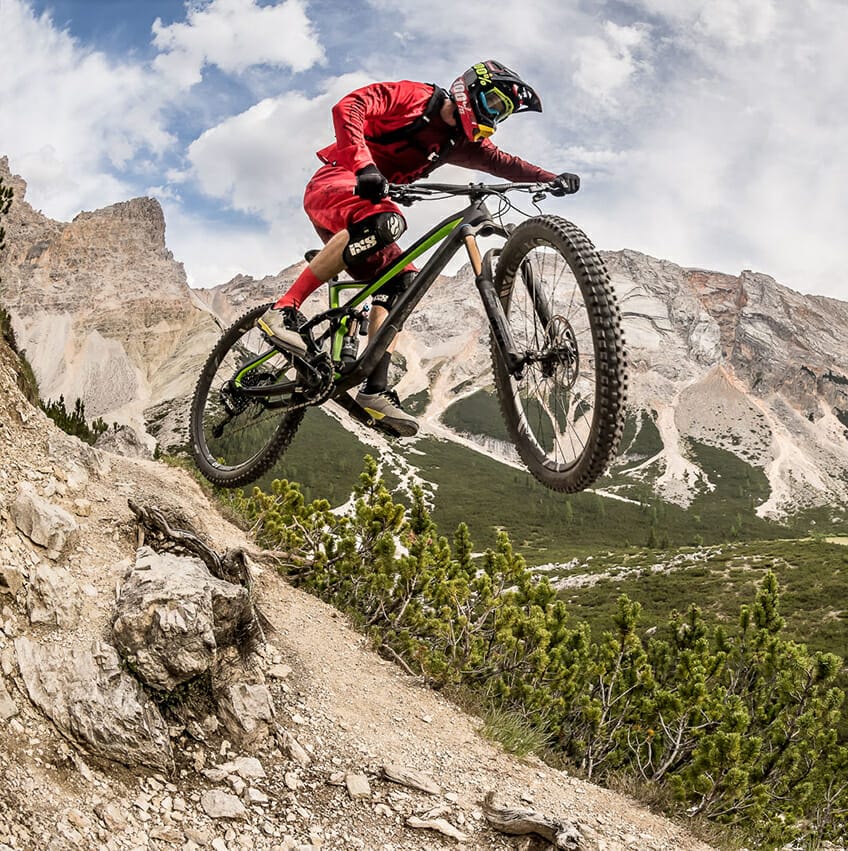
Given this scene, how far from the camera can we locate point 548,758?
37.5ft

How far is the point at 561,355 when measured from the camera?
4.04 meters

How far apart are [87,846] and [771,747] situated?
45.3ft

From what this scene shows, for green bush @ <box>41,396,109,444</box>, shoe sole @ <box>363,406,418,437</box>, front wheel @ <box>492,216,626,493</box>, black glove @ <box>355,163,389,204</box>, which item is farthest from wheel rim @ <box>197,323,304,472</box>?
green bush @ <box>41,396,109,444</box>

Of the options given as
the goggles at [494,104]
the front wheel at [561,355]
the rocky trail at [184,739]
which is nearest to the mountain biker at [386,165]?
the goggles at [494,104]

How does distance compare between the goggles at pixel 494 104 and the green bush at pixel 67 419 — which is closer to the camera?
the goggles at pixel 494 104

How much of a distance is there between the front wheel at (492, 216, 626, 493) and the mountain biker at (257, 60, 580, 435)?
958 millimetres

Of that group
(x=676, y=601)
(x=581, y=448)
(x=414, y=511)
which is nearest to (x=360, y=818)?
(x=581, y=448)

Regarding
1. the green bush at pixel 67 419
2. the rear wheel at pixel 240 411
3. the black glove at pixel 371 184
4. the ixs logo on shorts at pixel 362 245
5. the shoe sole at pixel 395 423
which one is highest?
the black glove at pixel 371 184

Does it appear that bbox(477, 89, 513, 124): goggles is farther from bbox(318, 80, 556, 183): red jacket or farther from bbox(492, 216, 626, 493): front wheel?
bbox(492, 216, 626, 493): front wheel

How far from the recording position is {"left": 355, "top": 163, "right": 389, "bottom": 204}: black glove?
4531mm

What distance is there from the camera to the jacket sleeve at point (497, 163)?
5.70 meters

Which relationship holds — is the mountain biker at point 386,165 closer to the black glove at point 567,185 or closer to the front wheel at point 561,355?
the black glove at point 567,185

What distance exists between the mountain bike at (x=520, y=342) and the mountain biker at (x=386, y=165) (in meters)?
0.19

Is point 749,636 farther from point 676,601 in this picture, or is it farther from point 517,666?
point 676,601
